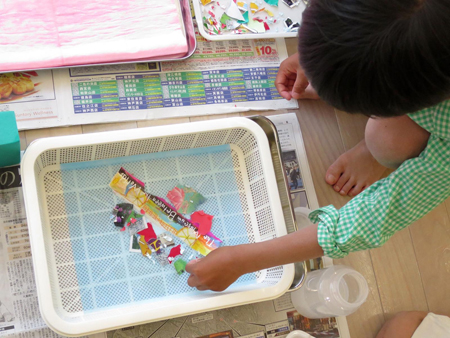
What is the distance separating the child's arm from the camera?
0.66 meters

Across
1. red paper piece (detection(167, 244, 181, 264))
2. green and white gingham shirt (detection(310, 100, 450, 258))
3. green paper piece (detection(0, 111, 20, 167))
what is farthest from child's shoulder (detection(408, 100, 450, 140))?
green paper piece (detection(0, 111, 20, 167))

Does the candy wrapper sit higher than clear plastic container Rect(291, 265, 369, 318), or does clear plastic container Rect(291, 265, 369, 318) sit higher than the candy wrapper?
the candy wrapper

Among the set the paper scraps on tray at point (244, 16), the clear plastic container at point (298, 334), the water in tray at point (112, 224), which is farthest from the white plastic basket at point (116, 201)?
the paper scraps on tray at point (244, 16)

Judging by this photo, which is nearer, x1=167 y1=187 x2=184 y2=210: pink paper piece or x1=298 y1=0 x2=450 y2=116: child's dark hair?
x1=298 y1=0 x2=450 y2=116: child's dark hair

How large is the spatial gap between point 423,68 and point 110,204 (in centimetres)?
53

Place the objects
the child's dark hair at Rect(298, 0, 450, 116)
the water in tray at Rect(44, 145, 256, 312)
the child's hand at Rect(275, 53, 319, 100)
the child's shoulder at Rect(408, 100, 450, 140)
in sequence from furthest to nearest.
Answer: the child's hand at Rect(275, 53, 319, 100)
the water in tray at Rect(44, 145, 256, 312)
the child's shoulder at Rect(408, 100, 450, 140)
the child's dark hair at Rect(298, 0, 450, 116)

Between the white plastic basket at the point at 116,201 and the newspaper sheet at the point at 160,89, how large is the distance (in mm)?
90

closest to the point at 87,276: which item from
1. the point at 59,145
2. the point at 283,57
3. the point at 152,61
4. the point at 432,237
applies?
the point at 59,145

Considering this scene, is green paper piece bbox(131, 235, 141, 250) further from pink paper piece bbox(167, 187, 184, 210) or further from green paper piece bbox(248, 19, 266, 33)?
green paper piece bbox(248, 19, 266, 33)

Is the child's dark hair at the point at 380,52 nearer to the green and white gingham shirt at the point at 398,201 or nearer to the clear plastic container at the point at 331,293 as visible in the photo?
the green and white gingham shirt at the point at 398,201

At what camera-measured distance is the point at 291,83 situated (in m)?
0.88

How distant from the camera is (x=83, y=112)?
791 millimetres

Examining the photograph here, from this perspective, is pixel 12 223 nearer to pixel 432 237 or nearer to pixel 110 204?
pixel 110 204

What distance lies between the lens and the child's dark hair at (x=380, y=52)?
17.2 inches
